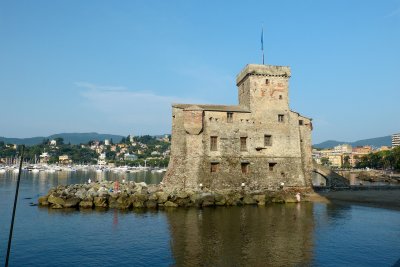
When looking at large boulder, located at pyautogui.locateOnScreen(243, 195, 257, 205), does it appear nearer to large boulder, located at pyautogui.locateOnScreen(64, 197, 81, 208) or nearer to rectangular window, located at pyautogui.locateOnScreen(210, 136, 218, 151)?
rectangular window, located at pyautogui.locateOnScreen(210, 136, 218, 151)

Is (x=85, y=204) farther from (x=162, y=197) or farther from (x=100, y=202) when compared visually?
(x=162, y=197)

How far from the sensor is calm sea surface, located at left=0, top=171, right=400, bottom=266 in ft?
58.7

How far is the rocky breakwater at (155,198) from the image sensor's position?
34.5 m

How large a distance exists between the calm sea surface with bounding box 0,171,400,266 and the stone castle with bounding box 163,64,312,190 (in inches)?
246

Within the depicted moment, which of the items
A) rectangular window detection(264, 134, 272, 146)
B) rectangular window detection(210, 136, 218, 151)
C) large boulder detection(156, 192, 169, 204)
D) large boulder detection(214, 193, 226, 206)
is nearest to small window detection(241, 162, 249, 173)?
rectangular window detection(264, 134, 272, 146)

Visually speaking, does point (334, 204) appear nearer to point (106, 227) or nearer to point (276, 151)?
point (276, 151)

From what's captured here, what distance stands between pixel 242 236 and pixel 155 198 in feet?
48.6

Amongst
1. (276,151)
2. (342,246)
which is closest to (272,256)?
(342,246)

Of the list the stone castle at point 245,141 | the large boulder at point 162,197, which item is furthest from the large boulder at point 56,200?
the stone castle at point 245,141

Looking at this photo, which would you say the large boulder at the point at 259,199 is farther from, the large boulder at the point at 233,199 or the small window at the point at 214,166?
the small window at the point at 214,166

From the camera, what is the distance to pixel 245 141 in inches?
1574

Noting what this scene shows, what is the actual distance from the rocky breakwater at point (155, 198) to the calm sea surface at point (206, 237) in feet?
7.23

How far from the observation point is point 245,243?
67.7ft

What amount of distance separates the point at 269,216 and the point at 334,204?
10.2 m
